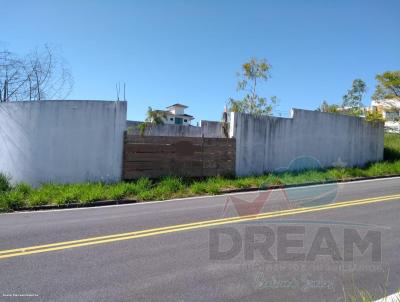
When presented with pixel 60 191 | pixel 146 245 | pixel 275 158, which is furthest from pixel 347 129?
pixel 146 245

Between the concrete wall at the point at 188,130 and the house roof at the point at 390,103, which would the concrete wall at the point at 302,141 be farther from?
the house roof at the point at 390,103

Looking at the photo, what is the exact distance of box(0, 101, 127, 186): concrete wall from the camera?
11938 millimetres

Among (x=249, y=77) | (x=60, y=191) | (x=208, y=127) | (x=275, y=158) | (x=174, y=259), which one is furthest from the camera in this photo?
(x=249, y=77)

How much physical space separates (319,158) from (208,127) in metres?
5.36

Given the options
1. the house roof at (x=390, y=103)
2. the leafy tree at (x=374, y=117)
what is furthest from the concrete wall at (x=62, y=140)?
the house roof at (x=390, y=103)

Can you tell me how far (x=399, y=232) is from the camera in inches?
268

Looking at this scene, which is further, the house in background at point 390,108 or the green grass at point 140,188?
the house in background at point 390,108

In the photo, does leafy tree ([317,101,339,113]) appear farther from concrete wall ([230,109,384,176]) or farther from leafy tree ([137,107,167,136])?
leafy tree ([137,107,167,136])

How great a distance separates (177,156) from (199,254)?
803cm

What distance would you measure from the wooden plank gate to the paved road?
3665mm

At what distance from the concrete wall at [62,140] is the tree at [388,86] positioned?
15446 millimetres

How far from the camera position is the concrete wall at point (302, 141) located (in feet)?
49.5

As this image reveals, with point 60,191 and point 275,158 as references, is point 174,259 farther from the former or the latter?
point 275,158

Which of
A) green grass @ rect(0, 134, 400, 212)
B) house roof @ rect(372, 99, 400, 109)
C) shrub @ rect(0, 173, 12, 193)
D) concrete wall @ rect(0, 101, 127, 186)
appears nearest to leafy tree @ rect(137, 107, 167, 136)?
concrete wall @ rect(0, 101, 127, 186)
